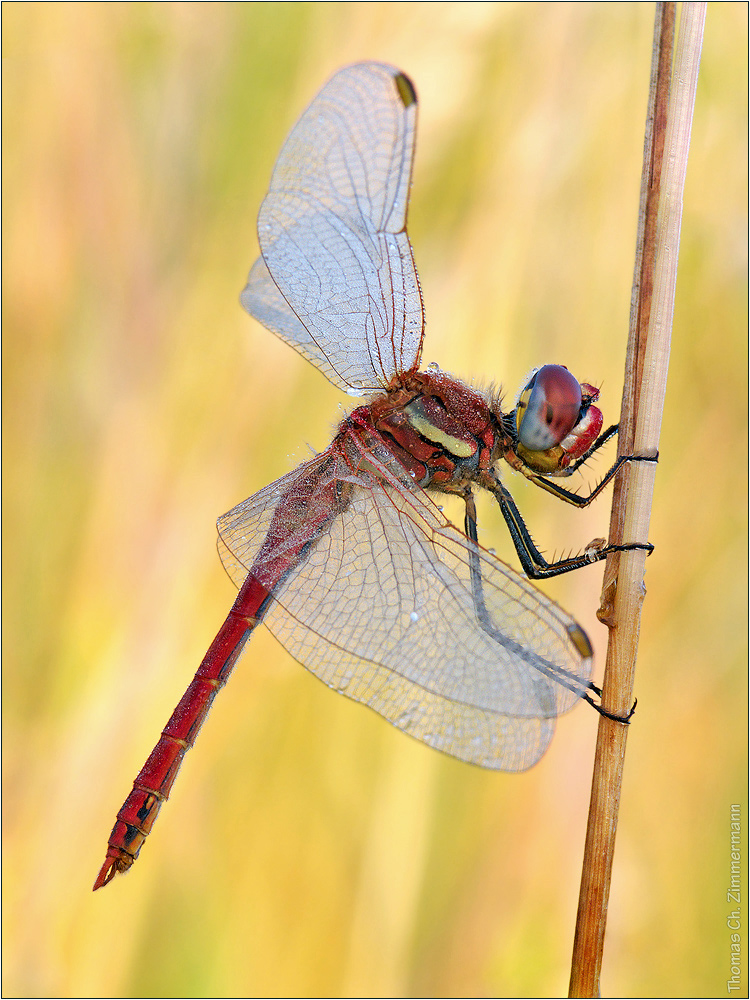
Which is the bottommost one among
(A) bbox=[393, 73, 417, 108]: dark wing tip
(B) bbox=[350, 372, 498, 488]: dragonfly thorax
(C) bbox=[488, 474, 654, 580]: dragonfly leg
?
(C) bbox=[488, 474, 654, 580]: dragonfly leg

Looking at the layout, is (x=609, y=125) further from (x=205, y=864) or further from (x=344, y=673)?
(x=205, y=864)

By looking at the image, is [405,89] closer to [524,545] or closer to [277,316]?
[277,316]

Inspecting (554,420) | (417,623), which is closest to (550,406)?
(554,420)

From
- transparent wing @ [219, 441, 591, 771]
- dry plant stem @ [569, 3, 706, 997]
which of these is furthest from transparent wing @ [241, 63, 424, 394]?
dry plant stem @ [569, 3, 706, 997]

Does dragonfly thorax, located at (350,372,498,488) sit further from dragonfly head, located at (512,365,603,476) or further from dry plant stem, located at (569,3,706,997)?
dry plant stem, located at (569,3,706,997)

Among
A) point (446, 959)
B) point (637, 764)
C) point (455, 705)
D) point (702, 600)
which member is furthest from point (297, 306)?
point (446, 959)

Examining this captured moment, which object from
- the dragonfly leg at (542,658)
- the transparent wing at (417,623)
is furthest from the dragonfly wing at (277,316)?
the dragonfly leg at (542,658)

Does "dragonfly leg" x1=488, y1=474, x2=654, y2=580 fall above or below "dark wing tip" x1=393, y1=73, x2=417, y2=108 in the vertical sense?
below
